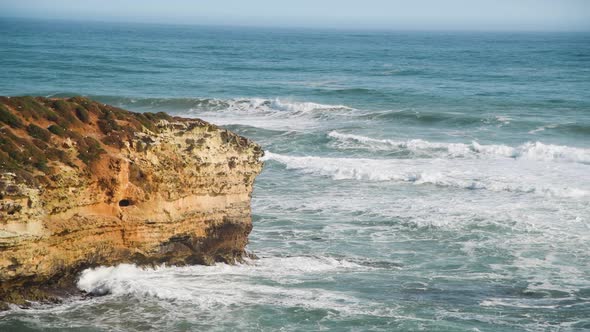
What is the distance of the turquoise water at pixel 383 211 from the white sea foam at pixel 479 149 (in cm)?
11

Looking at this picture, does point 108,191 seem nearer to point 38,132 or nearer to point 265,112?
point 38,132

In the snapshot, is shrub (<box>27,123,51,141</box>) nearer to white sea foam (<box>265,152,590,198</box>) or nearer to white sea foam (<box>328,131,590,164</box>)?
white sea foam (<box>265,152,590,198</box>)

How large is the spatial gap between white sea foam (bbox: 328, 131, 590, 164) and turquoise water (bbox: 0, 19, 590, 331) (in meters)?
0.11

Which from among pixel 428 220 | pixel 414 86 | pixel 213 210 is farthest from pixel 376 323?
pixel 414 86

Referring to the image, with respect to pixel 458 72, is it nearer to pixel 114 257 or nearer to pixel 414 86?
pixel 414 86

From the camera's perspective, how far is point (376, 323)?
13.4 meters

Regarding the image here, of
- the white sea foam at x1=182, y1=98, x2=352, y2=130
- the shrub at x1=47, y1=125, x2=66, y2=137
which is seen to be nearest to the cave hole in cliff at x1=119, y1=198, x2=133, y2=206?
the shrub at x1=47, y1=125, x2=66, y2=137

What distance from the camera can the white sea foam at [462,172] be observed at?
25.8 meters

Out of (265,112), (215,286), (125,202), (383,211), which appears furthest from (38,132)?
(265,112)

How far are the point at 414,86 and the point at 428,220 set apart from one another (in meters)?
35.2

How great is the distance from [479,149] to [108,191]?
21965 millimetres

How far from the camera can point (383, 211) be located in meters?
22.2

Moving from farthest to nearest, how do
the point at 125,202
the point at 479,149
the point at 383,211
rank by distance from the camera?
the point at 479,149, the point at 383,211, the point at 125,202

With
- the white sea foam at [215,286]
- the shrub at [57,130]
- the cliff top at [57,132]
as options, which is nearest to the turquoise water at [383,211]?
the white sea foam at [215,286]
